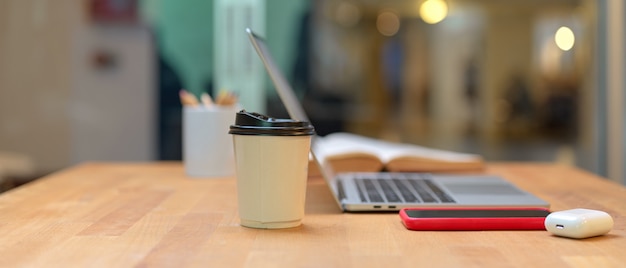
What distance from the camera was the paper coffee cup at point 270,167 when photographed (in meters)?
0.84

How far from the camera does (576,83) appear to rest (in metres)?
4.40

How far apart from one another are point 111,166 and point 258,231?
3.05ft

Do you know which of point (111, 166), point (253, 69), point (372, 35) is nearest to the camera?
point (111, 166)

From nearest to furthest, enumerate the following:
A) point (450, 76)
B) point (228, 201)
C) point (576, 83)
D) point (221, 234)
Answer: point (221, 234) < point (228, 201) < point (576, 83) < point (450, 76)

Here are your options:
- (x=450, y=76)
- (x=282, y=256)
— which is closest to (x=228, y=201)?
(x=282, y=256)

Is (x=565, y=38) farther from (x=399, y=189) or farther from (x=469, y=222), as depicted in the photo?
(x=469, y=222)

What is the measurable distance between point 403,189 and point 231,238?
1.46 ft

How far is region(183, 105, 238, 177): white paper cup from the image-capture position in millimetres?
1423

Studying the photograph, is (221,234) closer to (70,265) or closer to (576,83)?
(70,265)

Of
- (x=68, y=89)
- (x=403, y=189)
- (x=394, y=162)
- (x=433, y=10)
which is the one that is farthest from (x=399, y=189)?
(x=433, y=10)

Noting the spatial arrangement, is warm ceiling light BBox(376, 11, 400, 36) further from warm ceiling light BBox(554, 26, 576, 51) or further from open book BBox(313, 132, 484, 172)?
open book BBox(313, 132, 484, 172)

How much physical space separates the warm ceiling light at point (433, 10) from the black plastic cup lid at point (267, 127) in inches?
149

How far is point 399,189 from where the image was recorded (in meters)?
1.19

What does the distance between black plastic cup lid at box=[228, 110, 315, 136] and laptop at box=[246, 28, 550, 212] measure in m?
0.09
